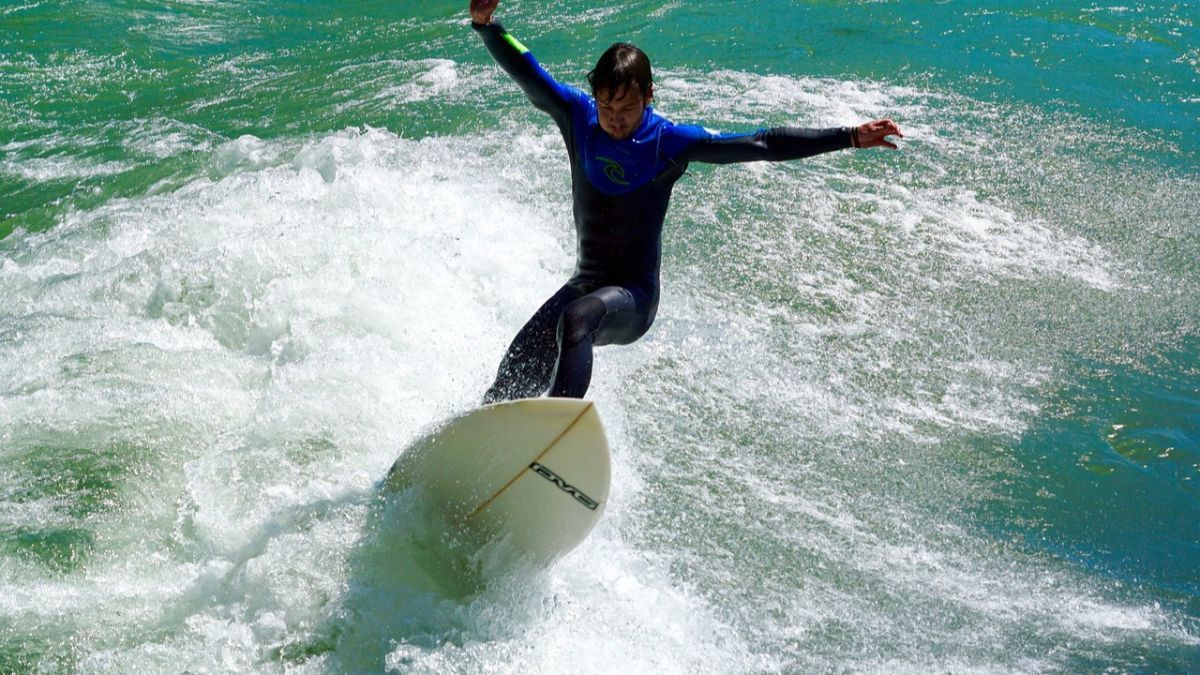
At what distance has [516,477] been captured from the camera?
419cm

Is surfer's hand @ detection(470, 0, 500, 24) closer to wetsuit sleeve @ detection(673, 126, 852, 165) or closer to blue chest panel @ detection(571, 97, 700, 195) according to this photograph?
blue chest panel @ detection(571, 97, 700, 195)

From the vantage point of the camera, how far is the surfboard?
4051 mm

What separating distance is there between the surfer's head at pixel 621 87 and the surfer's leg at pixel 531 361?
0.78 metres

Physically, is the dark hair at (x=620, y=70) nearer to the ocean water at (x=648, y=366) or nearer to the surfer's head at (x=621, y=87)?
the surfer's head at (x=621, y=87)

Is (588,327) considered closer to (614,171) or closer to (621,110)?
(614,171)

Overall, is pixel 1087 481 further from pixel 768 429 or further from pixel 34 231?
pixel 34 231

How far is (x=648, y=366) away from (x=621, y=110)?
2.14 meters

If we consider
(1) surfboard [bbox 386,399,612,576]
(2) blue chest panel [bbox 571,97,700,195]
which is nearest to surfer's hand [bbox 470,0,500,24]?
(2) blue chest panel [bbox 571,97,700,195]

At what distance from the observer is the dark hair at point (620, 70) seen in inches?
167

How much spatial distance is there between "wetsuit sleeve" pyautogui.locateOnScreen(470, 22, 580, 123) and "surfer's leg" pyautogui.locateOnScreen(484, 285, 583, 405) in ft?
2.77

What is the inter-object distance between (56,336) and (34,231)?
2165 mm

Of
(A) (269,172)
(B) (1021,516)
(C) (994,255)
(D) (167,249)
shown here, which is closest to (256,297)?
(D) (167,249)

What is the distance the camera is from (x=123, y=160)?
9102 mm

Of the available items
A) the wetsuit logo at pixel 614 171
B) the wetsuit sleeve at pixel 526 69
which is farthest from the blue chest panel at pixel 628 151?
the wetsuit sleeve at pixel 526 69
